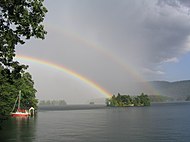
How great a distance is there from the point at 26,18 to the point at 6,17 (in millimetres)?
1685

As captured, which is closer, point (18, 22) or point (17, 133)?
point (18, 22)

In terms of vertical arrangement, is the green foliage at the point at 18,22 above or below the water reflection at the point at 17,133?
above

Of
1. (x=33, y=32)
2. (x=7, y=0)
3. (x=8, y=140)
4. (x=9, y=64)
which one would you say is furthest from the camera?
(x=8, y=140)

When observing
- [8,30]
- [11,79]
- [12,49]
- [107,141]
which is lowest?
[107,141]

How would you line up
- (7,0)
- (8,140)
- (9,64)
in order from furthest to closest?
1. (8,140)
2. (9,64)
3. (7,0)

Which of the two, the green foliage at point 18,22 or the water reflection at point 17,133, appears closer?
the green foliage at point 18,22

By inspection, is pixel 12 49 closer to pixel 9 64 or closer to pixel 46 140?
pixel 9 64

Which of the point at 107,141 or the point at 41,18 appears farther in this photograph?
the point at 107,141

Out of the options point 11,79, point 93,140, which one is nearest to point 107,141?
point 93,140

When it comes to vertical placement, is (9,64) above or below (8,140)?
above

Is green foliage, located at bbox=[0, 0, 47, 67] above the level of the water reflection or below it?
above

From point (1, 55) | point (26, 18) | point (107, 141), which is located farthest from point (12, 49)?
point (107, 141)

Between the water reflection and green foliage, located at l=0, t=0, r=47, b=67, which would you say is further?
the water reflection

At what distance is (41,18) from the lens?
23.3m
